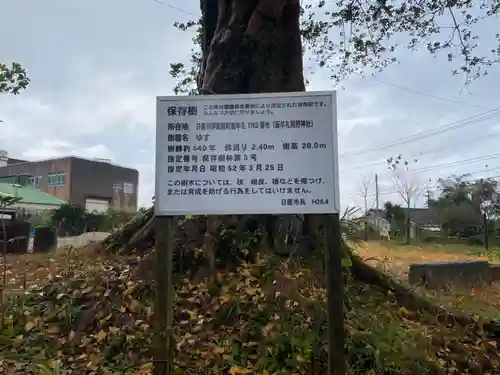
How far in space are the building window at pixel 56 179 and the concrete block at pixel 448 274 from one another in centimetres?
3611

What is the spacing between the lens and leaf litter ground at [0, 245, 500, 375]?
3.30m

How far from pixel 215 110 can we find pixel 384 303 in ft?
8.87

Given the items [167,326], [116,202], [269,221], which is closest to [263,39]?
[269,221]

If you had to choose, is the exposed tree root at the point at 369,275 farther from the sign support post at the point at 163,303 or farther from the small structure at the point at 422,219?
the small structure at the point at 422,219

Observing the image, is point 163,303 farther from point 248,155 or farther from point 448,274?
point 448,274

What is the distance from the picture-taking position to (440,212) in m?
25.5

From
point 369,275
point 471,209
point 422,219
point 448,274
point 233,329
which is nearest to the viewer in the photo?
point 233,329

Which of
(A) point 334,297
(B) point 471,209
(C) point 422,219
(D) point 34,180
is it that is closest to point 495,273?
(A) point 334,297

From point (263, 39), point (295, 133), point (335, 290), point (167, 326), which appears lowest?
point (167, 326)

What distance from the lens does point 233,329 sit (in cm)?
370

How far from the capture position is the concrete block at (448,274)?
7406mm

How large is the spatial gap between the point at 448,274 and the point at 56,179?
123 ft

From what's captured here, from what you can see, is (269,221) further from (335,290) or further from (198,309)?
(335,290)

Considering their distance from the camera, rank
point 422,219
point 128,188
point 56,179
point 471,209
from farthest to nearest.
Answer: point 128,188 → point 56,179 → point 422,219 → point 471,209
